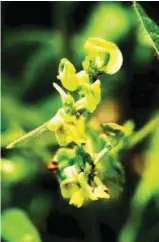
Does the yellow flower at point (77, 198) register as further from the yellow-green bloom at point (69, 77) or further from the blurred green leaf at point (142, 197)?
the blurred green leaf at point (142, 197)

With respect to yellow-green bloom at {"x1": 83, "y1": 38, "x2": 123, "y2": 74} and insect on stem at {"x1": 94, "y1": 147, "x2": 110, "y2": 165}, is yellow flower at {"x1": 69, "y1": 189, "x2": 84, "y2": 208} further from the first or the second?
yellow-green bloom at {"x1": 83, "y1": 38, "x2": 123, "y2": 74}

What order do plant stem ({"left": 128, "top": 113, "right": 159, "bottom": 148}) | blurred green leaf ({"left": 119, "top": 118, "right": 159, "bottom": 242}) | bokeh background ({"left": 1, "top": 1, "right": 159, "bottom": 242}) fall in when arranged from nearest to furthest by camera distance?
plant stem ({"left": 128, "top": 113, "right": 159, "bottom": 148}) → blurred green leaf ({"left": 119, "top": 118, "right": 159, "bottom": 242}) → bokeh background ({"left": 1, "top": 1, "right": 159, "bottom": 242})

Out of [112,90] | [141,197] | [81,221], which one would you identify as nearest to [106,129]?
[141,197]

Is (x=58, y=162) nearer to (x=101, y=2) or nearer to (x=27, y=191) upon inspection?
(x=27, y=191)

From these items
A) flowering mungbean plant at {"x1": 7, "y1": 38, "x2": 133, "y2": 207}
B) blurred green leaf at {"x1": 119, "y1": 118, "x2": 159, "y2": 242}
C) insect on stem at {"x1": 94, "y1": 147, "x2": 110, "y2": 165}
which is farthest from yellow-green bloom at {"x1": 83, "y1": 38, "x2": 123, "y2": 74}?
blurred green leaf at {"x1": 119, "y1": 118, "x2": 159, "y2": 242}

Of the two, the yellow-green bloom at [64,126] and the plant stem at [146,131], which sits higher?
the yellow-green bloom at [64,126]

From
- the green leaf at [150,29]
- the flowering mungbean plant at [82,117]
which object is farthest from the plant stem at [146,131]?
the green leaf at [150,29]

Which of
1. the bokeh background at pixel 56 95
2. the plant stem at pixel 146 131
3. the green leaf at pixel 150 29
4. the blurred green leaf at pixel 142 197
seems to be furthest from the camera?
the bokeh background at pixel 56 95
